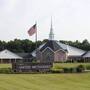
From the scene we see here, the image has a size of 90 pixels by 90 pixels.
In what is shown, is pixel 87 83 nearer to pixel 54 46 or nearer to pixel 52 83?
pixel 52 83

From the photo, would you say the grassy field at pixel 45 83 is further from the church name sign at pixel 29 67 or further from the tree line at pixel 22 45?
the tree line at pixel 22 45

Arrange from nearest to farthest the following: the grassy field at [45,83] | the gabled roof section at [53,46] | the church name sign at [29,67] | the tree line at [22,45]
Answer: the grassy field at [45,83], the church name sign at [29,67], the gabled roof section at [53,46], the tree line at [22,45]

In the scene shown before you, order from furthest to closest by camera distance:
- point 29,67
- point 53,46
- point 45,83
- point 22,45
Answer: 1. point 22,45
2. point 53,46
3. point 29,67
4. point 45,83

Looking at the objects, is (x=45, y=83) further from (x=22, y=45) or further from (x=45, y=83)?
(x=22, y=45)

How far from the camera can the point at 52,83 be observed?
35.8m

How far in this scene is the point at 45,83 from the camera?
34844 millimetres

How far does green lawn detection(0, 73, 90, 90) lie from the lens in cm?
3085

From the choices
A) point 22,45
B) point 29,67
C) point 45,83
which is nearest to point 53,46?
point 22,45

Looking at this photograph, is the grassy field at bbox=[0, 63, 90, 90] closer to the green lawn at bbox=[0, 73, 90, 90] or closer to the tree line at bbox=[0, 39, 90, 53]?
the green lawn at bbox=[0, 73, 90, 90]

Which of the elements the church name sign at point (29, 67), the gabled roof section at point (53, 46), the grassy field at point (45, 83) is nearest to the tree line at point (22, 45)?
the gabled roof section at point (53, 46)

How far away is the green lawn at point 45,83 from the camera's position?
3085cm

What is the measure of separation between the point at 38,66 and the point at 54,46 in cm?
6851

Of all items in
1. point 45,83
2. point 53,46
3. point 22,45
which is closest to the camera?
point 45,83

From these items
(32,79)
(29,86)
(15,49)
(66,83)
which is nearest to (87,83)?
(66,83)
